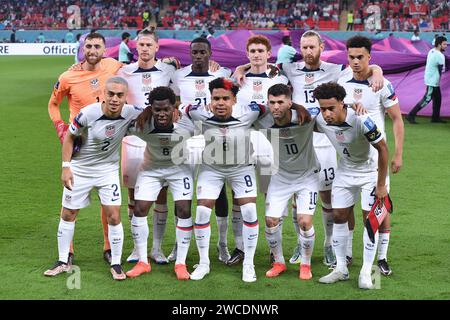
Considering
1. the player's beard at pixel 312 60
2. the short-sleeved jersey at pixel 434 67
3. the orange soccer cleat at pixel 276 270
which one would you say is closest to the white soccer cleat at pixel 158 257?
→ the orange soccer cleat at pixel 276 270

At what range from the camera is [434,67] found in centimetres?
1700

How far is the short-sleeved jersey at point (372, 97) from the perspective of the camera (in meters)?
6.88

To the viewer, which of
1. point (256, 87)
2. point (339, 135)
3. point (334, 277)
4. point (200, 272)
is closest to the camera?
point (339, 135)

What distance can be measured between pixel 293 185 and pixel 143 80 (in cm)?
187

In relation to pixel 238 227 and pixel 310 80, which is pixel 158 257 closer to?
pixel 238 227

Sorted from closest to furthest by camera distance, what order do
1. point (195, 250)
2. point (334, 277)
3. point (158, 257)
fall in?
point (334, 277) → point (158, 257) → point (195, 250)

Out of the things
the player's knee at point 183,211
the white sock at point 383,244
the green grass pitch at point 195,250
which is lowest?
the green grass pitch at point 195,250

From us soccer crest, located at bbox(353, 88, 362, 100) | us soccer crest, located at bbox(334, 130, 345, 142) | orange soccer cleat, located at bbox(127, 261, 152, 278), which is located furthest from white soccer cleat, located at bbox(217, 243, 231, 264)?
us soccer crest, located at bbox(353, 88, 362, 100)

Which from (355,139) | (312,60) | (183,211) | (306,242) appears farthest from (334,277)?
(312,60)

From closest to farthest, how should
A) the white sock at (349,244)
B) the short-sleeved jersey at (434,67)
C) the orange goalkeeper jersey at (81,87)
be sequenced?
the white sock at (349,244), the orange goalkeeper jersey at (81,87), the short-sleeved jersey at (434,67)

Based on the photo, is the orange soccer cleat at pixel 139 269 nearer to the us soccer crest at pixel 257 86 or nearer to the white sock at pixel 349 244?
the white sock at pixel 349 244

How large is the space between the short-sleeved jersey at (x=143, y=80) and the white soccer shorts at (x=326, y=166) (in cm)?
169

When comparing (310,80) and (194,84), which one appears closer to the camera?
(310,80)
